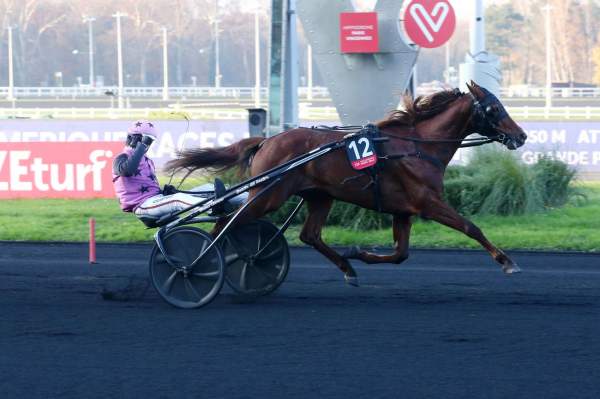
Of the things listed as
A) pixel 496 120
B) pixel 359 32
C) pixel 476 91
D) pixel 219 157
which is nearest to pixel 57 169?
pixel 359 32

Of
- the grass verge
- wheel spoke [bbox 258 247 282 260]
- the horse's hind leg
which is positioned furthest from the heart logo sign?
wheel spoke [bbox 258 247 282 260]

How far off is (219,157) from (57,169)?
8383 millimetres

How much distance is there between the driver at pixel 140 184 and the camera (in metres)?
7.59

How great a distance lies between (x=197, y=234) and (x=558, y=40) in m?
60.6

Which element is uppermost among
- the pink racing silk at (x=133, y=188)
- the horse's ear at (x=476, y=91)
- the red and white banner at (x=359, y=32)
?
the red and white banner at (x=359, y=32)

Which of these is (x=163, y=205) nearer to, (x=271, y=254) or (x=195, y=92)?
(x=271, y=254)

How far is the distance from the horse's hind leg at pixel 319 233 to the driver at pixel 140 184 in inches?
36.1

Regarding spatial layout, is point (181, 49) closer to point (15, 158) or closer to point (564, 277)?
point (15, 158)

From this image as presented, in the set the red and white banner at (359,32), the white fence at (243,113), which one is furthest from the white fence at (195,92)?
the red and white banner at (359,32)

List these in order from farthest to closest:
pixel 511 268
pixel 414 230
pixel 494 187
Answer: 1. pixel 494 187
2. pixel 414 230
3. pixel 511 268

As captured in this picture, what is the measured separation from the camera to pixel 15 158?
51.9 ft

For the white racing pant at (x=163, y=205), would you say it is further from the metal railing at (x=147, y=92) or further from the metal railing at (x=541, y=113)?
the metal railing at (x=147, y=92)

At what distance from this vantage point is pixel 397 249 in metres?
7.65

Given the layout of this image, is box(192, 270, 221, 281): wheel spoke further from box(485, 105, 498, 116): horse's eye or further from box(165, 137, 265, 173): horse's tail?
box(485, 105, 498, 116): horse's eye
